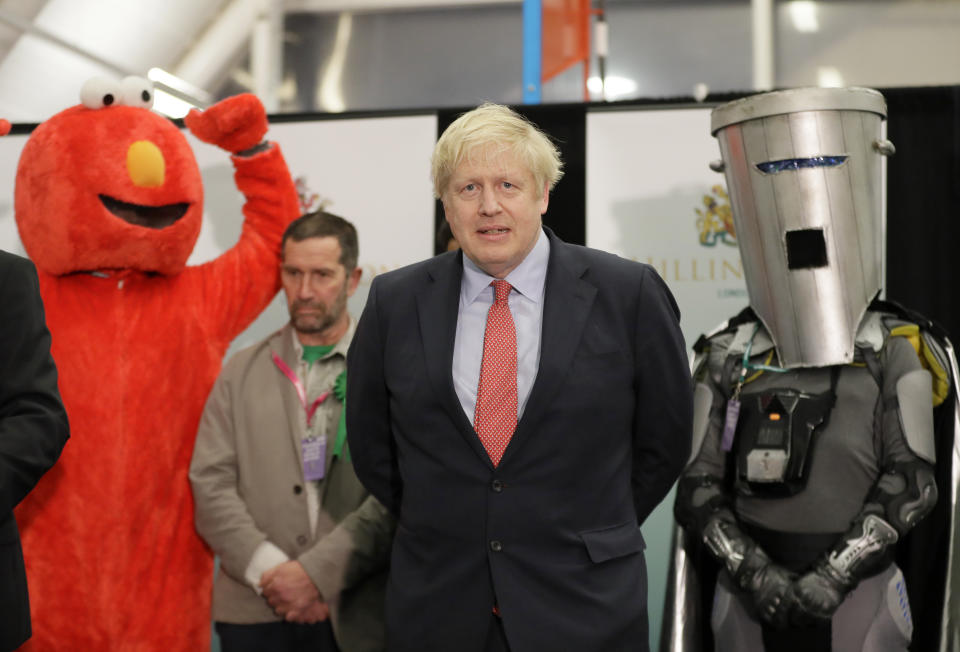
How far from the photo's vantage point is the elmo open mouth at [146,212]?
3.10 meters

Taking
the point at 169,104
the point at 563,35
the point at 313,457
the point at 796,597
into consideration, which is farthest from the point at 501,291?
the point at 169,104

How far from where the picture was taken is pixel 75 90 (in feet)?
23.0

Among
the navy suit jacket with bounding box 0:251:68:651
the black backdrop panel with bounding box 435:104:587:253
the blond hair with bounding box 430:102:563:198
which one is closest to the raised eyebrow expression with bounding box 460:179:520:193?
the blond hair with bounding box 430:102:563:198

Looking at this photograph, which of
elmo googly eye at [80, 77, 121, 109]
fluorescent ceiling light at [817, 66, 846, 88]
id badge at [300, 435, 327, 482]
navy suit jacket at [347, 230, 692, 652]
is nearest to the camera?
navy suit jacket at [347, 230, 692, 652]

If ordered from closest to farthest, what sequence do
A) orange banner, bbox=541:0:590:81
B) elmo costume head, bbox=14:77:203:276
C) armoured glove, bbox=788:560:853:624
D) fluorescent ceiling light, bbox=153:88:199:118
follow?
armoured glove, bbox=788:560:853:624 < elmo costume head, bbox=14:77:203:276 < orange banner, bbox=541:0:590:81 < fluorescent ceiling light, bbox=153:88:199:118

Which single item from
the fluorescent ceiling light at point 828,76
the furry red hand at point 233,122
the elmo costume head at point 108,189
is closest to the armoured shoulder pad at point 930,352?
the furry red hand at point 233,122

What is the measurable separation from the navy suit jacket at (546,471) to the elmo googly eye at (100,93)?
1463mm

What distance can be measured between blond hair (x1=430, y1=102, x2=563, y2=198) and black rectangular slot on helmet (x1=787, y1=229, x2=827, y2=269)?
1040 millimetres

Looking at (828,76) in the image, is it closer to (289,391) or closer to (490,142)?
(289,391)

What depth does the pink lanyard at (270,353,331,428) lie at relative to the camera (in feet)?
9.64

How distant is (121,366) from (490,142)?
4.76 ft

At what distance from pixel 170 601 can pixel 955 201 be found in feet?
9.63

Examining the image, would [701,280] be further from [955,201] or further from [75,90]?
[75,90]

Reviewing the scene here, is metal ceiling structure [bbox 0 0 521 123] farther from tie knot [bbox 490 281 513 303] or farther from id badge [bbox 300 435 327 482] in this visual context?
tie knot [bbox 490 281 513 303]
